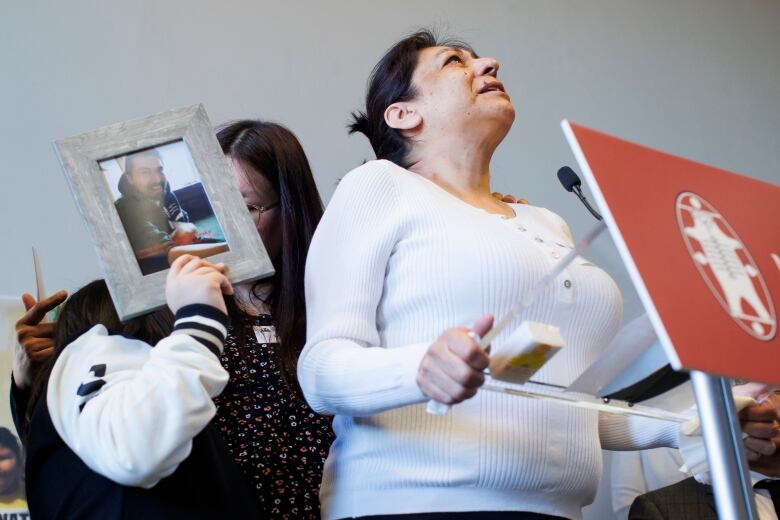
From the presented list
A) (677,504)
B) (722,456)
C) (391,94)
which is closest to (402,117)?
(391,94)

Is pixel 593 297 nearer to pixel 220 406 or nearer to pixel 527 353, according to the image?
pixel 527 353

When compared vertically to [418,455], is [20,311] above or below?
above

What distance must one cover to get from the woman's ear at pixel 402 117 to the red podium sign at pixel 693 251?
53 centimetres

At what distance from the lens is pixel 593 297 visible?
1.13 m

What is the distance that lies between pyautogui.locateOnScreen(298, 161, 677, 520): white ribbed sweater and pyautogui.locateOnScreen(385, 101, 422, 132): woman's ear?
191 millimetres

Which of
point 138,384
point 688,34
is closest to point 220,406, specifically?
point 138,384

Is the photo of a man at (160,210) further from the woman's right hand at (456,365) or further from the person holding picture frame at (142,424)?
the woman's right hand at (456,365)

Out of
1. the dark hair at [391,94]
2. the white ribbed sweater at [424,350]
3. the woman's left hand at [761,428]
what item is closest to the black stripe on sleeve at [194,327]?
the white ribbed sweater at [424,350]

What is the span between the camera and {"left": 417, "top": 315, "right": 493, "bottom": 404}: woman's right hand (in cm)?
82

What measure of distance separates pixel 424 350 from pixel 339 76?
4.83ft

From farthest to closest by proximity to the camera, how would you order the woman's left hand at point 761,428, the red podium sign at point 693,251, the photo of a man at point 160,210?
1. the photo of a man at point 160,210
2. the woman's left hand at point 761,428
3. the red podium sign at point 693,251

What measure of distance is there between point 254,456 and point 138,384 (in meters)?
0.33

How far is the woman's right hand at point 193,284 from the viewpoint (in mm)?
1054

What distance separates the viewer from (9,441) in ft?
5.09
